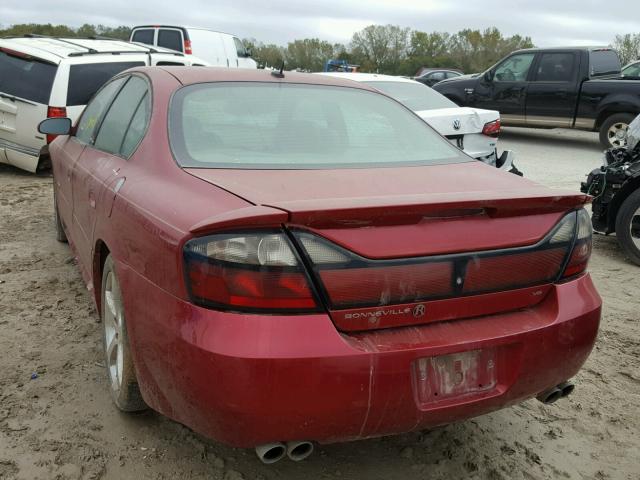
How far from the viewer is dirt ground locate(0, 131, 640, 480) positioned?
2566mm

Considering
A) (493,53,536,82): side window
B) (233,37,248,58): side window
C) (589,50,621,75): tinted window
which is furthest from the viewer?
(233,37,248,58): side window

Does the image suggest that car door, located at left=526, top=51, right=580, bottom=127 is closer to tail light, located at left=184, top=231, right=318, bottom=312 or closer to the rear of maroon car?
the rear of maroon car

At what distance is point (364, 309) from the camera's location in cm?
206

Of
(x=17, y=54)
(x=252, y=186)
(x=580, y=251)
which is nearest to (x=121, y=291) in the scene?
(x=252, y=186)

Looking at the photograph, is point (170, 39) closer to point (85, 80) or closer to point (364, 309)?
point (85, 80)

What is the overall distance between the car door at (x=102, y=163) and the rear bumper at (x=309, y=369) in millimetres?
893

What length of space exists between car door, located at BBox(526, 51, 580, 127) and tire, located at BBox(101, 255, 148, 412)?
11599 millimetres

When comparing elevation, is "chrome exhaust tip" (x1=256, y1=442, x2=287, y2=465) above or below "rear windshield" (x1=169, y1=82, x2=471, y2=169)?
below

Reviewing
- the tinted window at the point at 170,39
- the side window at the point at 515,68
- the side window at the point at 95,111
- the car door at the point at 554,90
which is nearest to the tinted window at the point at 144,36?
the tinted window at the point at 170,39

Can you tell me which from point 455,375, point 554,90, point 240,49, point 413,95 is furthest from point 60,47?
Answer: point 554,90

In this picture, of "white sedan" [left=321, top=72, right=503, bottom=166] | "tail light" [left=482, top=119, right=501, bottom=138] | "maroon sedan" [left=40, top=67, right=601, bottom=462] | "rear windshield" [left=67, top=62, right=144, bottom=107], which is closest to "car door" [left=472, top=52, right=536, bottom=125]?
"white sedan" [left=321, top=72, right=503, bottom=166]

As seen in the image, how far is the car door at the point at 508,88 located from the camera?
43.6 feet

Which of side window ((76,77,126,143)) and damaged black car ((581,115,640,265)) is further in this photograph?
damaged black car ((581,115,640,265))

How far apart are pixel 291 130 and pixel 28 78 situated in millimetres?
6890
